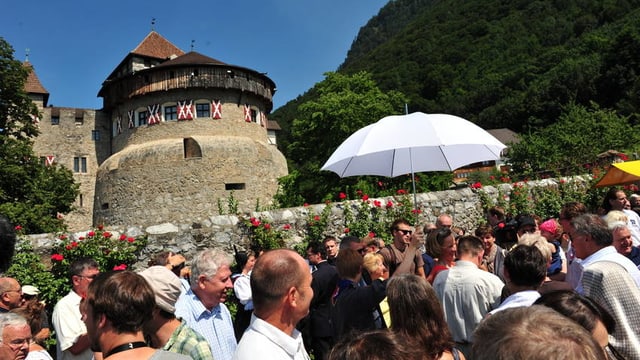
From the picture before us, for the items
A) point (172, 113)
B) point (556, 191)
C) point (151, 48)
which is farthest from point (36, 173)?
point (556, 191)

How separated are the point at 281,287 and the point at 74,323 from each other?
2458 millimetres

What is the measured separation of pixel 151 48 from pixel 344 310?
36.5 m

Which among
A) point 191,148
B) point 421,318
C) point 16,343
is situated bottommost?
point 16,343

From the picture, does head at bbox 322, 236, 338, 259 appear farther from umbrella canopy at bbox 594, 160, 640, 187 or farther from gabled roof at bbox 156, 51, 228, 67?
gabled roof at bbox 156, 51, 228, 67

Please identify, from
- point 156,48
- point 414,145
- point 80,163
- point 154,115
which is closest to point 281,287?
point 414,145

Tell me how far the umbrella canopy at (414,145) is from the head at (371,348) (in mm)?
4528

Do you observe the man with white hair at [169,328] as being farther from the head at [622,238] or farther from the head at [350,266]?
the head at [622,238]

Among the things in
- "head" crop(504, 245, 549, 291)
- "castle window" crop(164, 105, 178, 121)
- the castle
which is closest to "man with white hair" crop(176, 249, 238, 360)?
"head" crop(504, 245, 549, 291)

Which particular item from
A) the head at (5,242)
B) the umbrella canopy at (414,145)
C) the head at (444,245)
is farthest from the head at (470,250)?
the head at (5,242)

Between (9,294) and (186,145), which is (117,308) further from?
(186,145)

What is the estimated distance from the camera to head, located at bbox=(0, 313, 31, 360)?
2711mm

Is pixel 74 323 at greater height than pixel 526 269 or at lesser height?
lesser

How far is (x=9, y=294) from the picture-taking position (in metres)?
3.88

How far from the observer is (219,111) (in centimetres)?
2700
